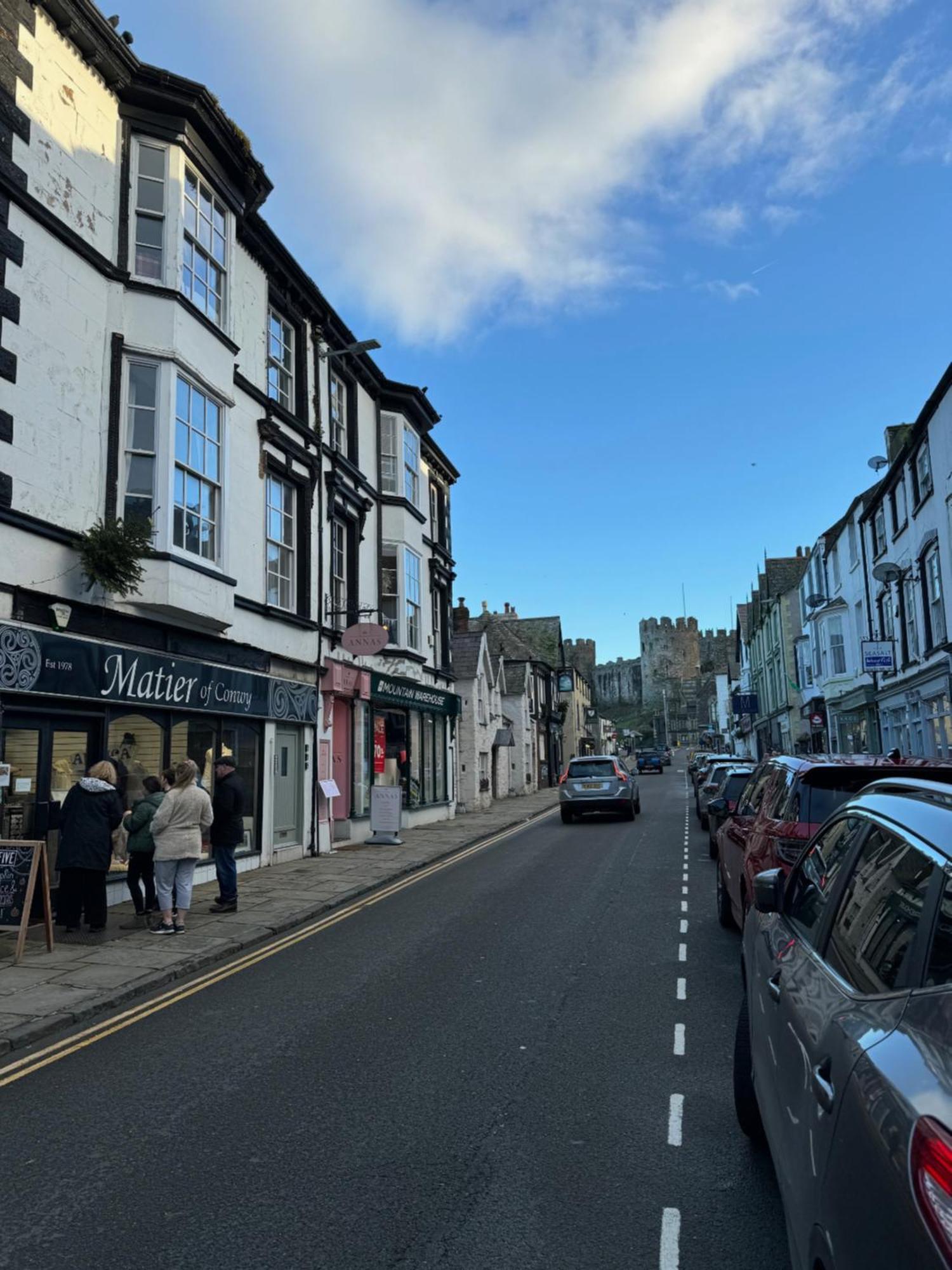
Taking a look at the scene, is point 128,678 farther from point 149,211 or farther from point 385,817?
point 385,817

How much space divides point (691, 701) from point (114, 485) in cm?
13022

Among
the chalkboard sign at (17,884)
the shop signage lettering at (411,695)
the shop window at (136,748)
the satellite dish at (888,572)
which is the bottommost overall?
the chalkboard sign at (17,884)

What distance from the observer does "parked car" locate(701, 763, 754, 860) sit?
33.7 feet

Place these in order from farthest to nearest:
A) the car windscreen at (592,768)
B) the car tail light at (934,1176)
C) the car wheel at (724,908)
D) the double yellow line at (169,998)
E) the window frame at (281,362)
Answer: the car windscreen at (592,768) → the window frame at (281,362) → the car wheel at (724,908) → the double yellow line at (169,998) → the car tail light at (934,1176)

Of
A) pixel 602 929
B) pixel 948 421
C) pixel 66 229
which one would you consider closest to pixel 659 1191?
pixel 602 929

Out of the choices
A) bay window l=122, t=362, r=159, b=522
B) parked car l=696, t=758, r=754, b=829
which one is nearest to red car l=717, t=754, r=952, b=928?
bay window l=122, t=362, r=159, b=522

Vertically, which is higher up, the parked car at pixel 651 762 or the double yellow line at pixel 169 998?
the parked car at pixel 651 762

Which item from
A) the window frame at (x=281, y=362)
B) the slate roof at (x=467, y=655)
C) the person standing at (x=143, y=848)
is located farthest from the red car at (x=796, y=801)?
the slate roof at (x=467, y=655)

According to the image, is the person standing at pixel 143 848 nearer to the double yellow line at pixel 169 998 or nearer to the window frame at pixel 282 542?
the double yellow line at pixel 169 998

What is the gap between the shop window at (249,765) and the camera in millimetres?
14766

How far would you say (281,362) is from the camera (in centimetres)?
1730

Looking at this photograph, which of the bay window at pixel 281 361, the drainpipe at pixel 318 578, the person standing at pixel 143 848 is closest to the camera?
the person standing at pixel 143 848

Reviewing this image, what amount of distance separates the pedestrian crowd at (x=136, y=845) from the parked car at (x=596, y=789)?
46.3 ft

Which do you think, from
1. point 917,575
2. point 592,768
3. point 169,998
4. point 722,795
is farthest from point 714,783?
point 169,998
